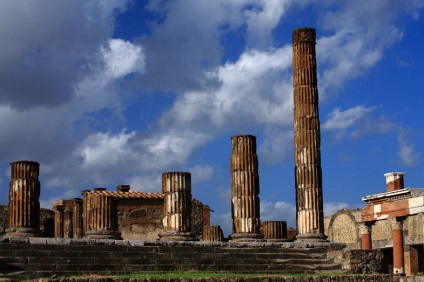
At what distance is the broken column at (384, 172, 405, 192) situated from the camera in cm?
2531

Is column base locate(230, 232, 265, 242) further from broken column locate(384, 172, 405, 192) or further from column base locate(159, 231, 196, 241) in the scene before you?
broken column locate(384, 172, 405, 192)

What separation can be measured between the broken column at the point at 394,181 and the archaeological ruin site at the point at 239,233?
1.3 inches

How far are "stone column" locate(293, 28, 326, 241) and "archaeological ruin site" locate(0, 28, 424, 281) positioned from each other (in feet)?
0.09

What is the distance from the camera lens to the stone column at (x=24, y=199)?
17906 mm

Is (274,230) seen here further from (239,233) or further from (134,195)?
(134,195)

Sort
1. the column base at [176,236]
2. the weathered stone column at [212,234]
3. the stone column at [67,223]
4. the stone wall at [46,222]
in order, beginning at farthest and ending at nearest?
the stone wall at [46,222], the stone column at [67,223], the weathered stone column at [212,234], the column base at [176,236]

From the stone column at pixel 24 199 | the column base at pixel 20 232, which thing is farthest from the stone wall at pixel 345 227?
the column base at pixel 20 232

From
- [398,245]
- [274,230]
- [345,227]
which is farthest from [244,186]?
[345,227]

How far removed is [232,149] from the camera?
69.9ft

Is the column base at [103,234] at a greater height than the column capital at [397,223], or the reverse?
the column capital at [397,223]

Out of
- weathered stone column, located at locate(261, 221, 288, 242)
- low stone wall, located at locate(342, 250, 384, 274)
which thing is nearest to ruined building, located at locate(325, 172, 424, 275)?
weathered stone column, located at locate(261, 221, 288, 242)

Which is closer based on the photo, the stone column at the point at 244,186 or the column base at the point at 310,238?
the column base at the point at 310,238

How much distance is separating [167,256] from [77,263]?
2.19 metres

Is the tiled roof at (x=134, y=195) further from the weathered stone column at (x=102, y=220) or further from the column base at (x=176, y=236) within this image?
the column base at (x=176, y=236)
